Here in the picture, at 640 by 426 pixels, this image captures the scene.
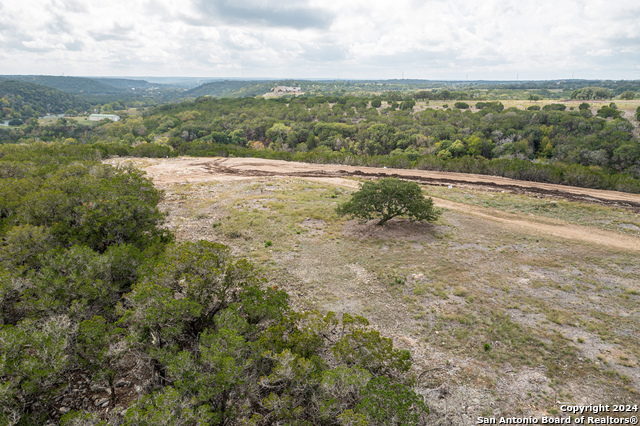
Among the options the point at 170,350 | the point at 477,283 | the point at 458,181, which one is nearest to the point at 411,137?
→ the point at 458,181

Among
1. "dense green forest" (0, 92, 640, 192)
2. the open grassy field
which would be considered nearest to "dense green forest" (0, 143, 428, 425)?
the open grassy field

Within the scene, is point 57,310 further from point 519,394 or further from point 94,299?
point 519,394

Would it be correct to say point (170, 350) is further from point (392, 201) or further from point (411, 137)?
point (411, 137)

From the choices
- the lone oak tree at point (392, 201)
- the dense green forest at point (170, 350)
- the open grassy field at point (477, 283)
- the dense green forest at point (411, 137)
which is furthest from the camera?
the dense green forest at point (411, 137)

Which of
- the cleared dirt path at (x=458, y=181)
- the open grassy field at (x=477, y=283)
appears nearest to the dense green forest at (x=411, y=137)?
the cleared dirt path at (x=458, y=181)

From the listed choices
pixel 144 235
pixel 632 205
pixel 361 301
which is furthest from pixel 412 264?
pixel 632 205

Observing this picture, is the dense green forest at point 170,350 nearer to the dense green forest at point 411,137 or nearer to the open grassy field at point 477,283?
the open grassy field at point 477,283
